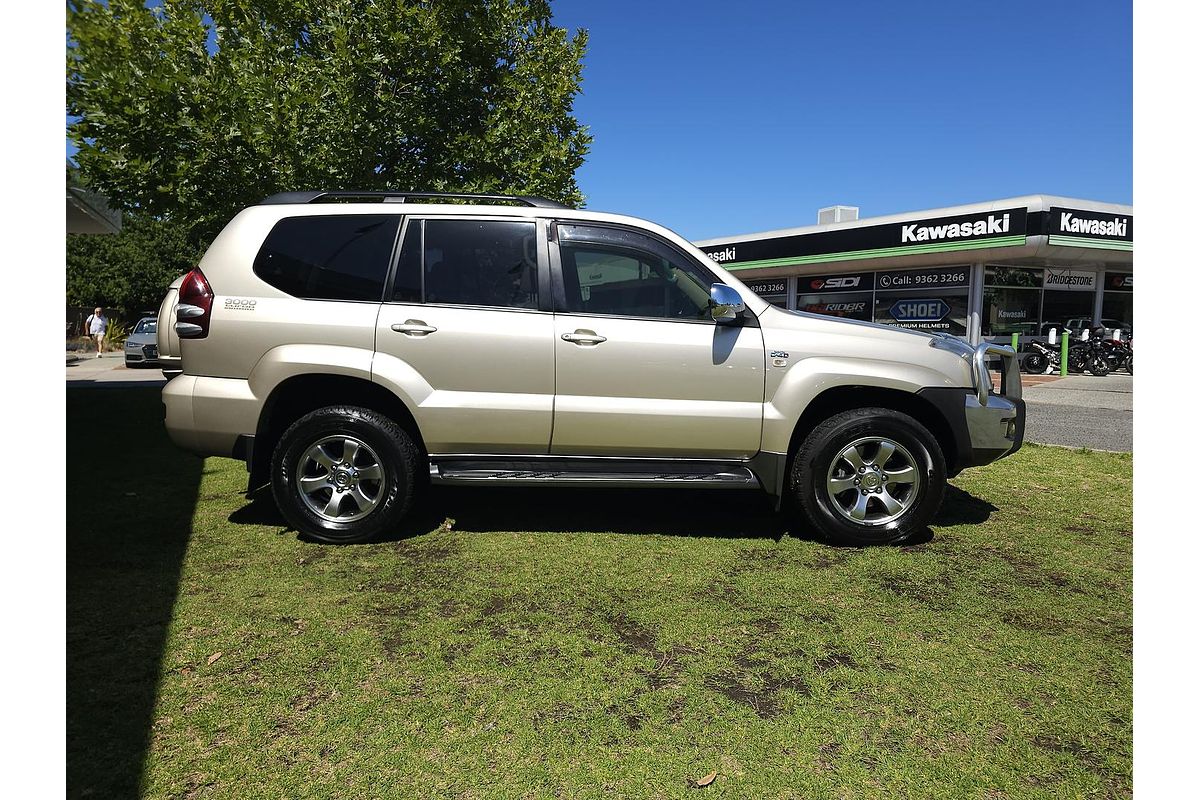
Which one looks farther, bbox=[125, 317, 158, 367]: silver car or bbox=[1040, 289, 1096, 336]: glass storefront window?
bbox=[1040, 289, 1096, 336]: glass storefront window

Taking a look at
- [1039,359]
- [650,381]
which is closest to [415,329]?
[650,381]

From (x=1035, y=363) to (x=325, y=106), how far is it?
19.5m

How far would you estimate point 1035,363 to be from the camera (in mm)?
21422

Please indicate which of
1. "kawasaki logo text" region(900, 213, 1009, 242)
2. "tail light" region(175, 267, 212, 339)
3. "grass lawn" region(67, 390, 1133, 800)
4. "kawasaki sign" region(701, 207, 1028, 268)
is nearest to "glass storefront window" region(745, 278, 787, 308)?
"kawasaki sign" region(701, 207, 1028, 268)

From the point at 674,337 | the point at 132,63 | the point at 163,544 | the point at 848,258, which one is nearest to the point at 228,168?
the point at 132,63

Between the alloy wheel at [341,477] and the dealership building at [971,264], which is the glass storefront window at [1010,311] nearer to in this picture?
the dealership building at [971,264]

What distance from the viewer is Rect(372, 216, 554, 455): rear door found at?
4742 mm

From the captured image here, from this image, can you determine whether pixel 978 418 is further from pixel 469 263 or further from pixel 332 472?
pixel 332 472

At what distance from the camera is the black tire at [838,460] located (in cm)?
477

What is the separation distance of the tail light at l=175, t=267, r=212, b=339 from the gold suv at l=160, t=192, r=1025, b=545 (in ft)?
0.04

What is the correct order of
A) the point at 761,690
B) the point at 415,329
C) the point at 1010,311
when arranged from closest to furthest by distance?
the point at 761,690 < the point at 415,329 < the point at 1010,311

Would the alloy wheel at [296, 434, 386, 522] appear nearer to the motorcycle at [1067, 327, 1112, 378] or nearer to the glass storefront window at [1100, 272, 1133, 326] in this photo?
the motorcycle at [1067, 327, 1112, 378]

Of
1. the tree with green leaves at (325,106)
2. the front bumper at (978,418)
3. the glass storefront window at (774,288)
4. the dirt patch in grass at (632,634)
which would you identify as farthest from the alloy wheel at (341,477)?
the glass storefront window at (774,288)
